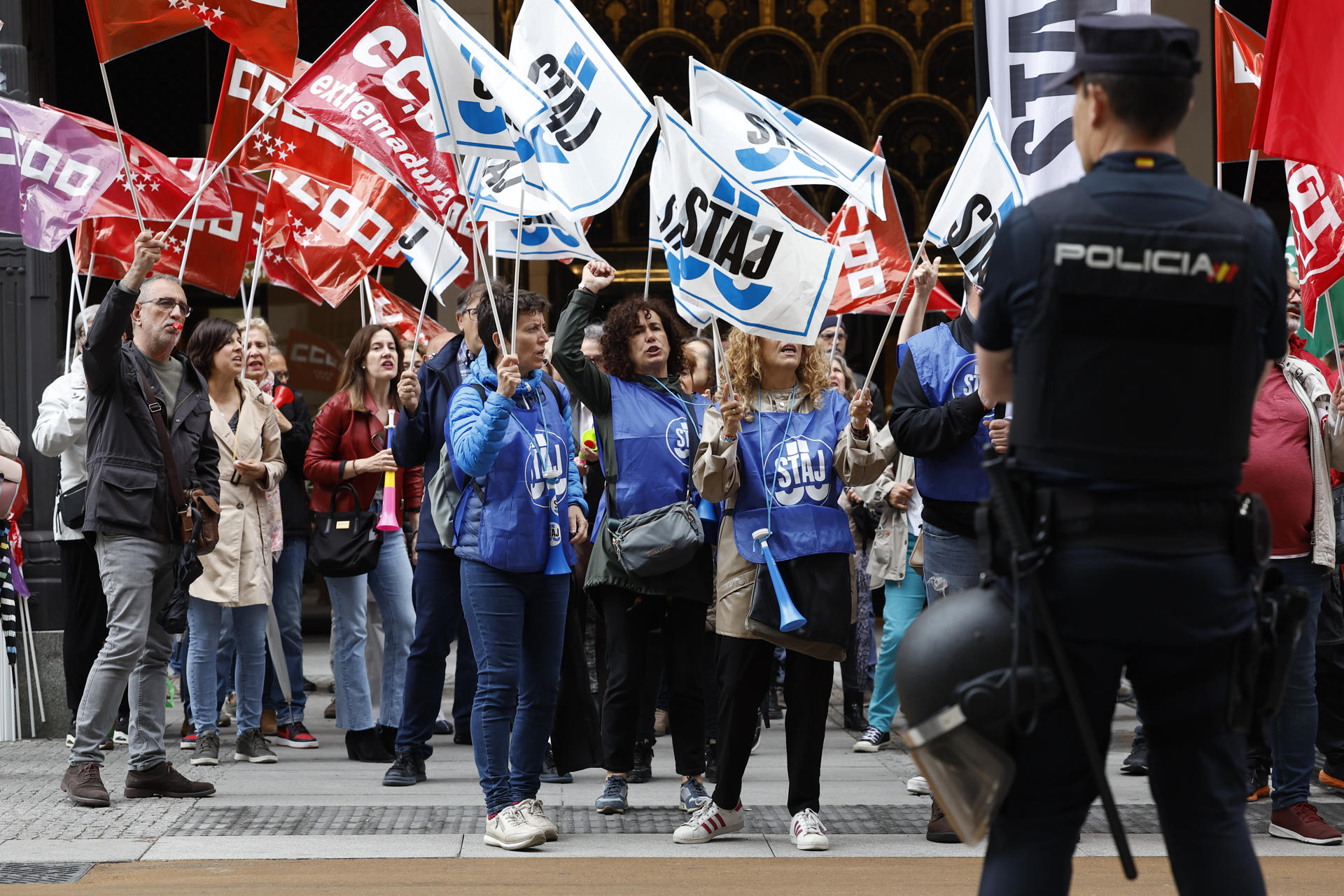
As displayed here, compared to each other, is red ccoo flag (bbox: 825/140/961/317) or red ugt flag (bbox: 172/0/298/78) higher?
red ugt flag (bbox: 172/0/298/78)

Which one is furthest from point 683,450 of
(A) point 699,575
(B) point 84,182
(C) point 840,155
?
(B) point 84,182

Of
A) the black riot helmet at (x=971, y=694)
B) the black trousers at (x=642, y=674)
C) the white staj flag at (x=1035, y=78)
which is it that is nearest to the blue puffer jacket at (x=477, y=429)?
the black trousers at (x=642, y=674)

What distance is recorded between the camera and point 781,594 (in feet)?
17.9

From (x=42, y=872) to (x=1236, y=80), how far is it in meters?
6.32

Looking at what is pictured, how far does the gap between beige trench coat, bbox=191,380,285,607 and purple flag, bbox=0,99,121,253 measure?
1.24m

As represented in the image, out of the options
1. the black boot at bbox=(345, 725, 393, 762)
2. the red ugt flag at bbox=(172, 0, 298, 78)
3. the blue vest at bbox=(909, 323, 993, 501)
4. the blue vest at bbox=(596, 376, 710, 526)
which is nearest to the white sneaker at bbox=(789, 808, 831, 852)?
the blue vest at bbox=(909, 323, 993, 501)

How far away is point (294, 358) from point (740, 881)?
8.61m

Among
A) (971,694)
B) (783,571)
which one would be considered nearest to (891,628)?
(783,571)

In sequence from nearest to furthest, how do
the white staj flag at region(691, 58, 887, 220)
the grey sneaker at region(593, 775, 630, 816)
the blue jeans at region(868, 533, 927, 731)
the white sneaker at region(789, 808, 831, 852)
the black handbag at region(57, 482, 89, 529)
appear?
the white sneaker at region(789, 808, 831, 852)
the grey sneaker at region(593, 775, 630, 816)
the white staj flag at region(691, 58, 887, 220)
the black handbag at region(57, 482, 89, 529)
the blue jeans at region(868, 533, 927, 731)

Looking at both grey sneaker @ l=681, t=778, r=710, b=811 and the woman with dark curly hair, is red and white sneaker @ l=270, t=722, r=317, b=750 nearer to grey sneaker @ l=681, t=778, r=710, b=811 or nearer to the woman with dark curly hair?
the woman with dark curly hair

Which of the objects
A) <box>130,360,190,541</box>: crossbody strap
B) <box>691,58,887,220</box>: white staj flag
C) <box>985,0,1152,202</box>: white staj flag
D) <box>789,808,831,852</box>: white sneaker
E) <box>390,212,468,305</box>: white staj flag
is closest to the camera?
<box>789,808,831,852</box>: white sneaker

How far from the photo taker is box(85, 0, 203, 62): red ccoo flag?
7.09 m

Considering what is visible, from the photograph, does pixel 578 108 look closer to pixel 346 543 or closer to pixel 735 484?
pixel 735 484

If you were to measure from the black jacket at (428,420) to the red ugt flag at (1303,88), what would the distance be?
11.7ft
